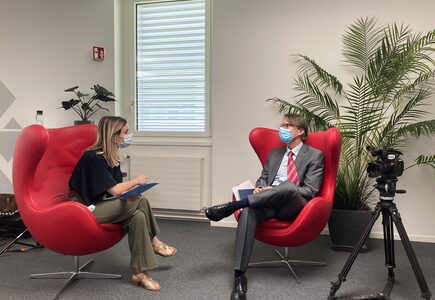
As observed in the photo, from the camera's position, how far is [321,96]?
3.49 metres

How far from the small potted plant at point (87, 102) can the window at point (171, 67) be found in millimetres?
494

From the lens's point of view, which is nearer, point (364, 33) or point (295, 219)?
point (295, 219)

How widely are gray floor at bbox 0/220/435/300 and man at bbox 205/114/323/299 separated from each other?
30cm

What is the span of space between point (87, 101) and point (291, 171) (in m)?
2.62

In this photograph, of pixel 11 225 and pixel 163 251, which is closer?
pixel 163 251

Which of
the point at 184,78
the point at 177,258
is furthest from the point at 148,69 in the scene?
the point at 177,258

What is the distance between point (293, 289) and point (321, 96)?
6.00 feet

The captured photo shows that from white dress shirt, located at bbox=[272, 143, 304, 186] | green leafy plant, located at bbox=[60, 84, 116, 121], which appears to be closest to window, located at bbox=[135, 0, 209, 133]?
green leafy plant, located at bbox=[60, 84, 116, 121]

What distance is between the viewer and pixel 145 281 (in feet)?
7.93

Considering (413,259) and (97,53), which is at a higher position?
(97,53)

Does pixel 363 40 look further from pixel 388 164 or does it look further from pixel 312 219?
pixel 312 219

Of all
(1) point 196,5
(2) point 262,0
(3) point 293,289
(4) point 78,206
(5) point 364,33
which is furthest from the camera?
(1) point 196,5

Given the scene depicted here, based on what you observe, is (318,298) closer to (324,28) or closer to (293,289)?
(293,289)

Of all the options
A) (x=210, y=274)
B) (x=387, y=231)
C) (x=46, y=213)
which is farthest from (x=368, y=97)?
(x=46, y=213)
